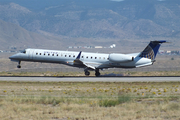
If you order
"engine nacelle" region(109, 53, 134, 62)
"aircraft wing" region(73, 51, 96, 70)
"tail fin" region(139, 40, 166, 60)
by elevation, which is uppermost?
"tail fin" region(139, 40, 166, 60)

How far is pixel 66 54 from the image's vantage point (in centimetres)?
4391

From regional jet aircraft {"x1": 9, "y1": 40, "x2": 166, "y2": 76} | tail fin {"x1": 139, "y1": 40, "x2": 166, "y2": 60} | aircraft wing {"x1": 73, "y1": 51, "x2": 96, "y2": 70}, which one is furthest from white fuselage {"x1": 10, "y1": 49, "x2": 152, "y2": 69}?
tail fin {"x1": 139, "y1": 40, "x2": 166, "y2": 60}

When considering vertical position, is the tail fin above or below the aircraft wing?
above

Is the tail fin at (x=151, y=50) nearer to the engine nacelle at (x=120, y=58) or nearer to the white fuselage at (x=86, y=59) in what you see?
the white fuselage at (x=86, y=59)

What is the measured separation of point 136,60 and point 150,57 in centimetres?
182

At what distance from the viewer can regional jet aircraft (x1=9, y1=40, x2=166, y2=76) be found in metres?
43.1

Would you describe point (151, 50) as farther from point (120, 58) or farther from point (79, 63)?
point (79, 63)

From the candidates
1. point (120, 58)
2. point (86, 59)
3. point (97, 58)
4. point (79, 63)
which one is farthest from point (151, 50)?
point (79, 63)

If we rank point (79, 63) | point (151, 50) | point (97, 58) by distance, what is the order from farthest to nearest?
1. point (97, 58)
2. point (151, 50)
3. point (79, 63)

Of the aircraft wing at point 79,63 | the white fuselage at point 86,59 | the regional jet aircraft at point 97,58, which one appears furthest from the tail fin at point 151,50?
the aircraft wing at point 79,63

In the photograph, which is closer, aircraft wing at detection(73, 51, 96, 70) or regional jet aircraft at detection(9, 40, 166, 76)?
aircraft wing at detection(73, 51, 96, 70)

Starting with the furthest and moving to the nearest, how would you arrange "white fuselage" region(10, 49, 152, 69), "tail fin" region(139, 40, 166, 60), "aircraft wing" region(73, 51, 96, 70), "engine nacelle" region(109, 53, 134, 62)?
"white fuselage" region(10, 49, 152, 69) → "tail fin" region(139, 40, 166, 60) → "engine nacelle" region(109, 53, 134, 62) → "aircraft wing" region(73, 51, 96, 70)

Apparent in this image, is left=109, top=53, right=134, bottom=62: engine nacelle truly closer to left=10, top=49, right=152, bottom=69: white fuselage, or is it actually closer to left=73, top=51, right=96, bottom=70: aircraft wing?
left=10, top=49, right=152, bottom=69: white fuselage

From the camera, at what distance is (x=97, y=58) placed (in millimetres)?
44031
